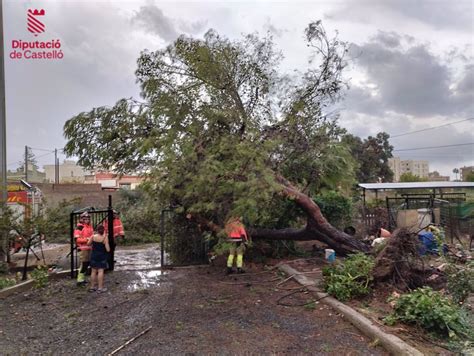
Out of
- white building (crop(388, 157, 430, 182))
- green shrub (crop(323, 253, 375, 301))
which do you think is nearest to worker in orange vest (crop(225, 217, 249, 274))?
green shrub (crop(323, 253, 375, 301))

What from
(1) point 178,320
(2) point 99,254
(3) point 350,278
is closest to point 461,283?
(3) point 350,278

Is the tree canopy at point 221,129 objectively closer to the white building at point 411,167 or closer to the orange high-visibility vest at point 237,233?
the orange high-visibility vest at point 237,233

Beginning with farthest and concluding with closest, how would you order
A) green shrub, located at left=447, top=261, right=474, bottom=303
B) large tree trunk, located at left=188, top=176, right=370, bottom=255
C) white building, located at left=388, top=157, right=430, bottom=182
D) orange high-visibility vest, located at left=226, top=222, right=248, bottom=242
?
white building, located at left=388, top=157, right=430, bottom=182, large tree trunk, located at left=188, top=176, right=370, bottom=255, orange high-visibility vest, located at left=226, top=222, right=248, bottom=242, green shrub, located at left=447, top=261, right=474, bottom=303

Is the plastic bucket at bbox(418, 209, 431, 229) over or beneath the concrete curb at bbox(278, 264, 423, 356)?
over

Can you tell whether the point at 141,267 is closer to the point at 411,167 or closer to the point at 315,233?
the point at 315,233

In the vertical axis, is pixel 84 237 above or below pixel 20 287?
above

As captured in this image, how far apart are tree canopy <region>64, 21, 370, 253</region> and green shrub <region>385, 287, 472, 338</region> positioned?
2904 millimetres

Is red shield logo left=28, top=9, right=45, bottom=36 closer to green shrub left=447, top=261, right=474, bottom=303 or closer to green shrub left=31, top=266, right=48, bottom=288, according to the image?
green shrub left=31, top=266, right=48, bottom=288

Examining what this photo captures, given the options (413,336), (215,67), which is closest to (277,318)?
(413,336)

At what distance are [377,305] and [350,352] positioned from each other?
1.81m

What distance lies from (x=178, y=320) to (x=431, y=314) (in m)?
3.62

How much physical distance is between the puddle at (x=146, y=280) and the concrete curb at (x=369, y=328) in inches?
137

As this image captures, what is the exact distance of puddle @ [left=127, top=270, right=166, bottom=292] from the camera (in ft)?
26.2

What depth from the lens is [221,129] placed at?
8750 millimetres
